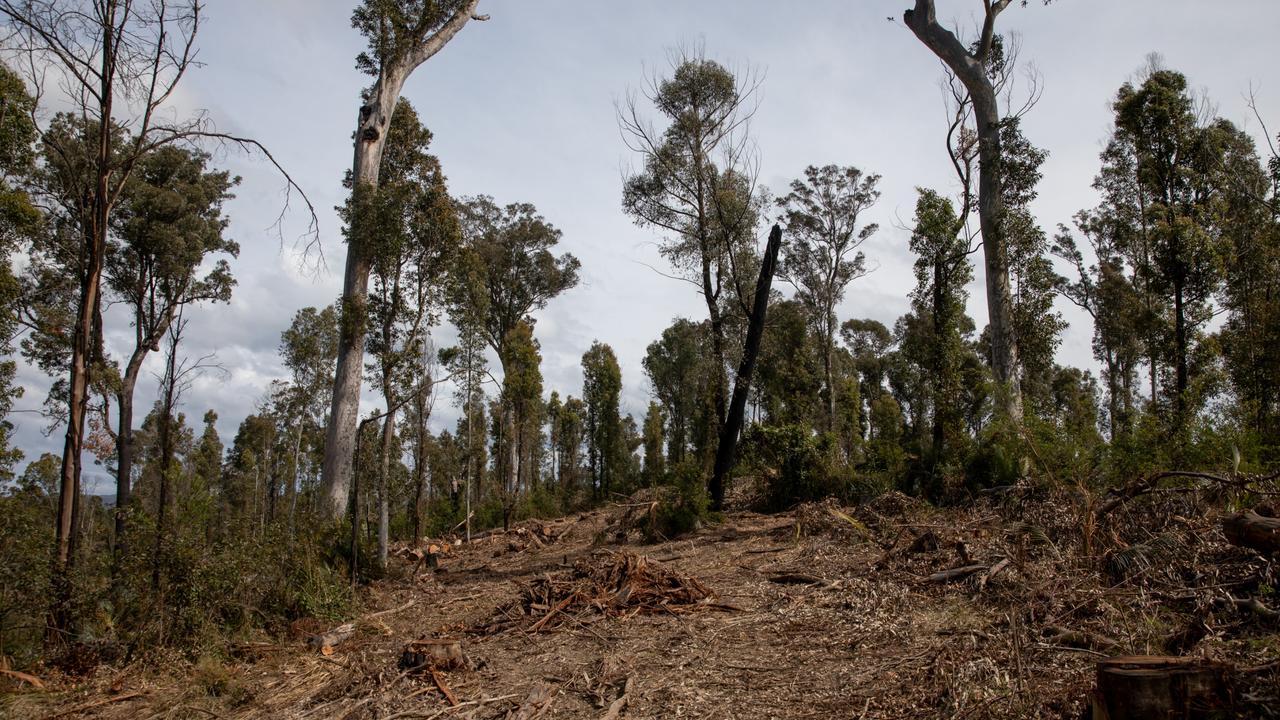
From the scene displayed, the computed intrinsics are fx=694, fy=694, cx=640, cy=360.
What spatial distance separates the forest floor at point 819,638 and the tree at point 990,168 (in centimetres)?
494

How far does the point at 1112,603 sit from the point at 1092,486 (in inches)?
146

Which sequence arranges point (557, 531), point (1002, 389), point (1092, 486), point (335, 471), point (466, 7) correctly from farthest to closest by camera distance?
point (557, 531)
point (466, 7)
point (335, 471)
point (1002, 389)
point (1092, 486)

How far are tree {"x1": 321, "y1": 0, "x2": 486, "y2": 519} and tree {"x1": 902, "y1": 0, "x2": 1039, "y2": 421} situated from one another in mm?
9196

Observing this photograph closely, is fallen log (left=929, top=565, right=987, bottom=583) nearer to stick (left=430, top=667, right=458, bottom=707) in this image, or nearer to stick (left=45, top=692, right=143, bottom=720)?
stick (left=430, top=667, right=458, bottom=707)

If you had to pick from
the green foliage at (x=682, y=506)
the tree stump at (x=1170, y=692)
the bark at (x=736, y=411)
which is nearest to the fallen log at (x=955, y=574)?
the tree stump at (x=1170, y=692)

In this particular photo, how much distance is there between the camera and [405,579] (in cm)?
1033

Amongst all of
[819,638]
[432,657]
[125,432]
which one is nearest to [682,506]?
[819,638]

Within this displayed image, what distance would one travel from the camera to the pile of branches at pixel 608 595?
20.1 ft

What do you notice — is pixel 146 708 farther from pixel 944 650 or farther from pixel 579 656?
pixel 944 650

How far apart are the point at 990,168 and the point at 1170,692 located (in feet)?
37.7

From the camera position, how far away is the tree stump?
8.39 feet

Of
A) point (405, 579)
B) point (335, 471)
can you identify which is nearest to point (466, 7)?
point (335, 471)

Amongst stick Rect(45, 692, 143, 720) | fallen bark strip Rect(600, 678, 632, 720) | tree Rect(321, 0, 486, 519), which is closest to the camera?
fallen bark strip Rect(600, 678, 632, 720)

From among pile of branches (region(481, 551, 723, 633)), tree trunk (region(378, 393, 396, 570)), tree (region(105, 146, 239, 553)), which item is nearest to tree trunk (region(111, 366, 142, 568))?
tree (region(105, 146, 239, 553))
